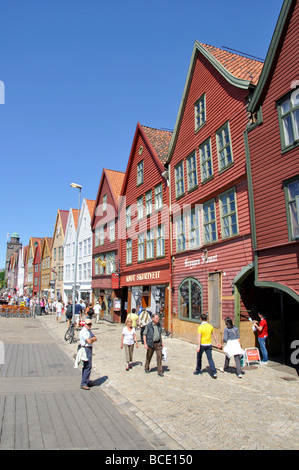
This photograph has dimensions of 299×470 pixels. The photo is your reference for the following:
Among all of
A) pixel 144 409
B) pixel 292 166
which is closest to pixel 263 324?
pixel 292 166

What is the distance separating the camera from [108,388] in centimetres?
854

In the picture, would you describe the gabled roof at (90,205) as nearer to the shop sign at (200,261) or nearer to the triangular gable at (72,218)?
the triangular gable at (72,218)

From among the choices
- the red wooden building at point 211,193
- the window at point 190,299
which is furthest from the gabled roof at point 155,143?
the window at point 190,299

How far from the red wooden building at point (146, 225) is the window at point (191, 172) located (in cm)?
270

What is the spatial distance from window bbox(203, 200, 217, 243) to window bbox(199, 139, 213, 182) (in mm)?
1339

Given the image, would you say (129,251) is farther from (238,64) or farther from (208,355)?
(208,355)

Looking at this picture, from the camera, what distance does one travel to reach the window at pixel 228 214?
1372 cm

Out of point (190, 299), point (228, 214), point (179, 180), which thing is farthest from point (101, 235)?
point (228, 214)

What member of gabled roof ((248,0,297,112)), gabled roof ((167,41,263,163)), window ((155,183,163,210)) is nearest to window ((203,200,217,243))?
gabled roof ((248,0,297,112))

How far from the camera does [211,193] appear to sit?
15.3m

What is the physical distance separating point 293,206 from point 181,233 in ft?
27.9

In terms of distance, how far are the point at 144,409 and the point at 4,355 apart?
25.5 ft

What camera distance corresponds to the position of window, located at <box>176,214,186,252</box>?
712 inches

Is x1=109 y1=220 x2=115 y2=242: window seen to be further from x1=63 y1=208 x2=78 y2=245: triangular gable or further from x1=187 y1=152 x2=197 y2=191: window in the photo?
x1=63 y1=208 x2=78 y2=245: triangular gable
